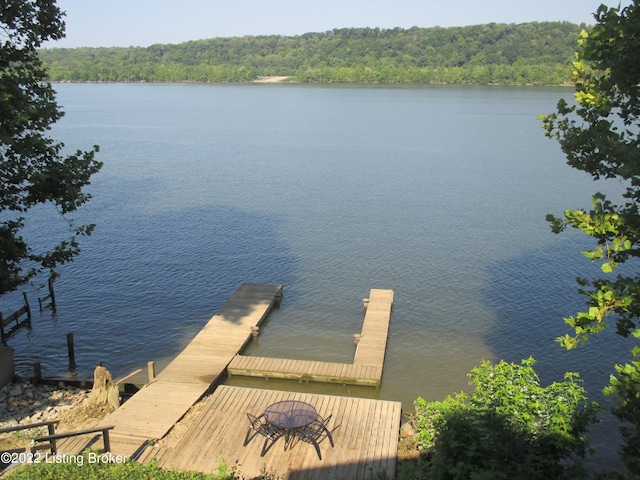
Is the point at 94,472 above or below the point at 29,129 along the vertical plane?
below

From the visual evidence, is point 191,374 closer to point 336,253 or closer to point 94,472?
point 94,472

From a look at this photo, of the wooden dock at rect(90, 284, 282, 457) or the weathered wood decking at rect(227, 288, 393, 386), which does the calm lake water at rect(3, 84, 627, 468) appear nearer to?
the weathered wood decking at rect(227, 288, 393, 386)

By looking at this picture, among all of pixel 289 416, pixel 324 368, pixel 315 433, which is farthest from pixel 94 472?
pixel 324 368

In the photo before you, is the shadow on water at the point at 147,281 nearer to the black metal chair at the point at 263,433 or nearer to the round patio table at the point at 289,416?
the black metal chair at the point at 263,433

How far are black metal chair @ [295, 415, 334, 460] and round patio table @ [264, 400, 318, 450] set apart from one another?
182 mm

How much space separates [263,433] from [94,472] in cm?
624

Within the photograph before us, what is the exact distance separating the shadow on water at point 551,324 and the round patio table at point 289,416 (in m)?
8.67

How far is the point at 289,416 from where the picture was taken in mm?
14906

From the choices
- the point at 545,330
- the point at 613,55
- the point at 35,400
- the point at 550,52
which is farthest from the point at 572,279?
the point at 550,52

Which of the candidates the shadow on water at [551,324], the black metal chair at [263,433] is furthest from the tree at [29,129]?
the shadow on water at [551,324]

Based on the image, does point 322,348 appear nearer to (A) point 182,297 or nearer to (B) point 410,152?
(A) point 182,297

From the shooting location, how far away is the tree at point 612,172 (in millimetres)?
9438

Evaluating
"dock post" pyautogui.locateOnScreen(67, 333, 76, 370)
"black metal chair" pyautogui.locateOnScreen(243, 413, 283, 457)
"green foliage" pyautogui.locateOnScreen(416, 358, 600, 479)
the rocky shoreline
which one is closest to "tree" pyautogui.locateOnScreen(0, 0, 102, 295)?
the rocky shoreline

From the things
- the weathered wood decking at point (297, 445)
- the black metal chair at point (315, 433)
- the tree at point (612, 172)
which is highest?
the tree at point (612, 172)
